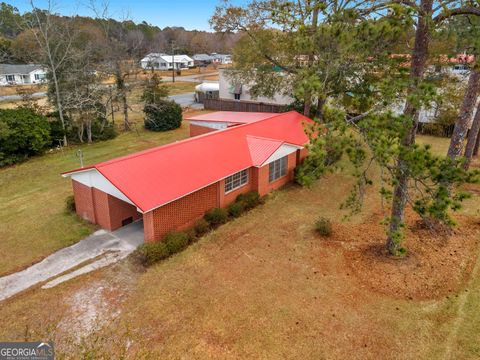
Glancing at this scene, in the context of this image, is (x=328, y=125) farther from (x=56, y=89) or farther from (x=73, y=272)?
(x=56, y=89)

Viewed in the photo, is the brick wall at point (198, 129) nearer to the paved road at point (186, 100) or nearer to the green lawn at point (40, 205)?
the green lawn at point (40, 205)

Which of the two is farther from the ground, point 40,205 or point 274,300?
point 40,205

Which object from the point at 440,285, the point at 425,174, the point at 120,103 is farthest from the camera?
the point at 120,103

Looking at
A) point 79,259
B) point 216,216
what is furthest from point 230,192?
point 79,259

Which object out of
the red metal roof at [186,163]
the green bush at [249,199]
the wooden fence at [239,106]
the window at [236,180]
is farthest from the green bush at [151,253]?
the wooden fence at [239,106]

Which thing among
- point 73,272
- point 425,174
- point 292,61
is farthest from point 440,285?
point 292,61

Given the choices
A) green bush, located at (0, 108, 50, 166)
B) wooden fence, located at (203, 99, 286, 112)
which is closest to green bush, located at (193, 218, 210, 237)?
green bush, located at (0, 108, 50, 166)

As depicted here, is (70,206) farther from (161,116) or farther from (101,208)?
(161,116)
